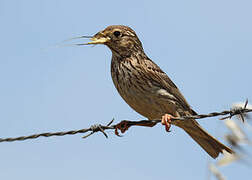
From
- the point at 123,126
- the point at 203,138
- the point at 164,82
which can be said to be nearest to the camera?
the point at 123,126

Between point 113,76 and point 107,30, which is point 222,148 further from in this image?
point 107,30

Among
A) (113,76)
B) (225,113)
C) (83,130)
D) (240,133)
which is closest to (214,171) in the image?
(240,133)

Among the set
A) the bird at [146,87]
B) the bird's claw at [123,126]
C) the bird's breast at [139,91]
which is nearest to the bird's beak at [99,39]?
the bird at [146,87]

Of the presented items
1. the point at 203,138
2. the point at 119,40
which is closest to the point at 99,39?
the point at 119,40

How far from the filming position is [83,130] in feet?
15.5

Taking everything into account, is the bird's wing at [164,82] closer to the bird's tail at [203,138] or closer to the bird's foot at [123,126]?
the bird's tail at [203,138]

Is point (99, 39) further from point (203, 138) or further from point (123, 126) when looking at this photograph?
point (203, 138)

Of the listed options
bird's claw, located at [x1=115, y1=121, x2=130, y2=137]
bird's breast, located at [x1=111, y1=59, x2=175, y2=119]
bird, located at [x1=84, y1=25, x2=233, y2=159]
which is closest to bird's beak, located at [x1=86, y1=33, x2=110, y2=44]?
bird, located at [x1=84, y1=25, x2=233, y2=159]

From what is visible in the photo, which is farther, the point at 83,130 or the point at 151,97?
the point at 151,97

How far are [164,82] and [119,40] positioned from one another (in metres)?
1.07

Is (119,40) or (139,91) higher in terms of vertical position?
(119,40)

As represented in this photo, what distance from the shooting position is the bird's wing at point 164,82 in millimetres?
6746

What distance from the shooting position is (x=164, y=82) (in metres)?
6.84

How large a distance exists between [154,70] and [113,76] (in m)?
0.63
